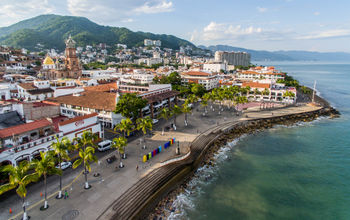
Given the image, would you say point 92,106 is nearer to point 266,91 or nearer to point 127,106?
point 127,106

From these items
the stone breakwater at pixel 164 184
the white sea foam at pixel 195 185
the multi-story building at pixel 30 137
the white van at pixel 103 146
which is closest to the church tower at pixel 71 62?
the multi-story building at pixel 30 137

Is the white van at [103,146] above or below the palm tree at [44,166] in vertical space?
below

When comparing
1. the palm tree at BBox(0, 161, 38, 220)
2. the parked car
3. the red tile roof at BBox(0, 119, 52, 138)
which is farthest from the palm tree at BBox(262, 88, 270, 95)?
the palm tree at BBox(0, 161, 38, 220)

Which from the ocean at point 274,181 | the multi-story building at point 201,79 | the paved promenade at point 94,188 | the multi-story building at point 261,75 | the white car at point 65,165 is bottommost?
the ocean at point 274,181

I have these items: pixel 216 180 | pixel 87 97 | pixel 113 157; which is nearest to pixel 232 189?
pixel 216 180

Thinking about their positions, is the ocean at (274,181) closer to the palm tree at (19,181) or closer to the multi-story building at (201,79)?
the palm tree at (19,181)

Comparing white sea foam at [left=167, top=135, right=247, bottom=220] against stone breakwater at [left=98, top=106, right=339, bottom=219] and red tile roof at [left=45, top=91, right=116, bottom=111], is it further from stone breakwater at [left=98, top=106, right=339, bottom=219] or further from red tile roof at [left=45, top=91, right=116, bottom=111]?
red tile roof at [left=45, top=91, right=116, bottom=111]

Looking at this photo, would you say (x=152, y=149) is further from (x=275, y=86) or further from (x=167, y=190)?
(x=275, y=86)
